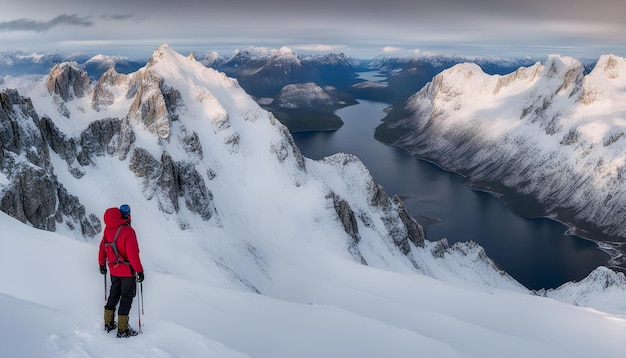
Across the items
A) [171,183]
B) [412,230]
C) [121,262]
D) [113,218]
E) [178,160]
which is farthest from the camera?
[412,230]

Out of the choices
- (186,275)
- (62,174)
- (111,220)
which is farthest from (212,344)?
(62,174)

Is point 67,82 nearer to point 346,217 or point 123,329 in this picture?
point 346,217

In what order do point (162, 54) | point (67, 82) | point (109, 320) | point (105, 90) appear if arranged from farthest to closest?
1. point (162, 54)
2. point (105, 90)
3. point (67, 82)
4. point (109, 320)

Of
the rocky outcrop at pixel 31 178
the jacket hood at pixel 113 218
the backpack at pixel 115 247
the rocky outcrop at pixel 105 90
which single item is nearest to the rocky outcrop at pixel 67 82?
the rocky outcrop at pixel 105 90

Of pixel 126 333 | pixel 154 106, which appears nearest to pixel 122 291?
pixel 126 333

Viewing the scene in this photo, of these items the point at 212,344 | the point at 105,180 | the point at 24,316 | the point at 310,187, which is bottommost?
the point at 310,187

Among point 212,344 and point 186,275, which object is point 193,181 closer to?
point 186,275
